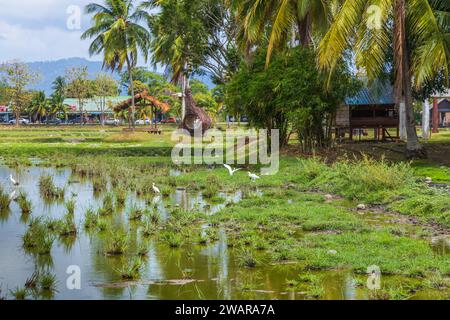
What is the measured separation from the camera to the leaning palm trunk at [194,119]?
4459 cm

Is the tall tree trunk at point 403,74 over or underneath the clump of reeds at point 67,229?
over

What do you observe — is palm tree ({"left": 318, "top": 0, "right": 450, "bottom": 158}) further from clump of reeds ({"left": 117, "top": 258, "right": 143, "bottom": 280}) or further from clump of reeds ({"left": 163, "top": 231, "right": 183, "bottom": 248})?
clump of reeds ({"left": 117, "top": 258, "right": 143, "bottom": 280})

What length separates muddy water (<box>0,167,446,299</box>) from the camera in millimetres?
7613

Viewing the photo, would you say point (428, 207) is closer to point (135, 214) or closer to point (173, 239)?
point (173, 239)

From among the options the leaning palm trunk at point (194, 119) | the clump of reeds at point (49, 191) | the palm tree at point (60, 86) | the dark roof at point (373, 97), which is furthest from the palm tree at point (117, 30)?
the palm tree at point (60, 86)

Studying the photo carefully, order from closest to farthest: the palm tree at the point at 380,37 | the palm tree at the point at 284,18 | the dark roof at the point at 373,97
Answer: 1. the palm tree at the point at 380,37
2. the palm tree at the point at 284,18
3. the dark roof at the point at 373,97

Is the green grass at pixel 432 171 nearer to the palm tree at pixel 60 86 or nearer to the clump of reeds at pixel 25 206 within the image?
the clump of reeds at pixel 25 206

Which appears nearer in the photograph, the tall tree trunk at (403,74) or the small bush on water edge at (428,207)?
the small bush on water edge at (428,207)

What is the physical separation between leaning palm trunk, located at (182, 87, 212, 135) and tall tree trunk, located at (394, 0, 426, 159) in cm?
2357

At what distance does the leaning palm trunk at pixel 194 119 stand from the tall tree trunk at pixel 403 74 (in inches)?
928

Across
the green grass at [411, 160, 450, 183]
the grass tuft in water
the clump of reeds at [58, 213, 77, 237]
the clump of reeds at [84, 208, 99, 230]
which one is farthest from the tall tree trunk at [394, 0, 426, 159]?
the grass tuft in water

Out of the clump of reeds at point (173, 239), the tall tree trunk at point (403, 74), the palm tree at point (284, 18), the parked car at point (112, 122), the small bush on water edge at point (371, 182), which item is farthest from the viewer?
the parked car at point (112, 122)

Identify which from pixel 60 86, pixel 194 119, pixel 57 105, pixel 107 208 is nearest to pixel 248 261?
pixel 107 208

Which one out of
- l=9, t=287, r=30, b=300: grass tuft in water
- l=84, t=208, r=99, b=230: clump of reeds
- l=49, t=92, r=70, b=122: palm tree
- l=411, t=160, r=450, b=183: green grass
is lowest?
l=9, t=287, r=30, b=300: grass tuft in water
